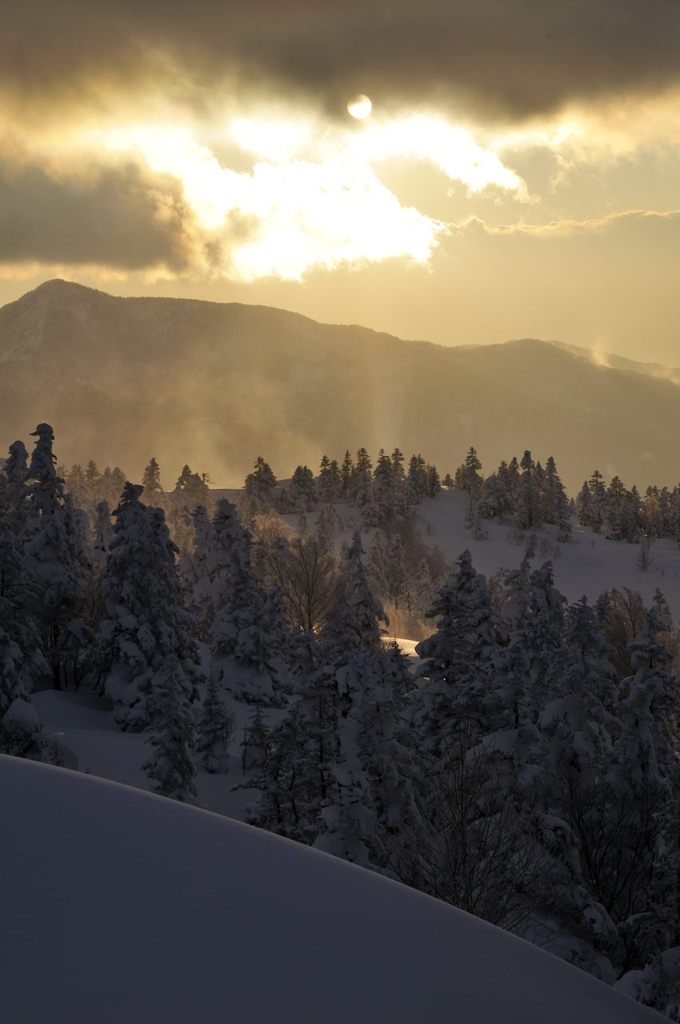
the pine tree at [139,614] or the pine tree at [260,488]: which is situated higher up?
the pine tree at [260,488]

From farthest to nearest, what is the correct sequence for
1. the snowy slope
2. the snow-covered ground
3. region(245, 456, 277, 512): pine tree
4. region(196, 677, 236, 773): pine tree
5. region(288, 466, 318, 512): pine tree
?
region(288, 466, 318, 512): pine tree → region(245, 456, 277, 512): pine tree → the snow-covered ground → region(196, 677, 236, 773): pine tree → the snowy slope

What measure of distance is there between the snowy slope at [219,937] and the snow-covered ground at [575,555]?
10398 centimetres

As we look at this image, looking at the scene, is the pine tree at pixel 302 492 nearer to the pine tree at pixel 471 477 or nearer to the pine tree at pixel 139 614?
the pine tree at pixel 471 477

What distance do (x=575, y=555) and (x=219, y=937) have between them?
418 feet

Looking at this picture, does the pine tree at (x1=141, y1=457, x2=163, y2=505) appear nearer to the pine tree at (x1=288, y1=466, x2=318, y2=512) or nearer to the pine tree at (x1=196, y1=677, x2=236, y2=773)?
the pine tree at (x1=288, y1=466, x2=318, y2=512)

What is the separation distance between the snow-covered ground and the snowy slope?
10398 centimetres

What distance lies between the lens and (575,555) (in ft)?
415

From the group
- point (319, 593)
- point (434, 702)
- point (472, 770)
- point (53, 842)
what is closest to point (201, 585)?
point (319, 593)

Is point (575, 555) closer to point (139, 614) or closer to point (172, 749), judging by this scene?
point (139, 614)

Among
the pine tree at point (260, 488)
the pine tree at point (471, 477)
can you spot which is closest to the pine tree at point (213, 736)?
the pine tree at point (260, 488)

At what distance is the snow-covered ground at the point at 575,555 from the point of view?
11362 centimetres

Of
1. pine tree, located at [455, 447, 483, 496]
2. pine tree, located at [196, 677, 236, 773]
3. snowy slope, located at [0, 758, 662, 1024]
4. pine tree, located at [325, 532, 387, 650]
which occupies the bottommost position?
pine tree, located at [196, 677, 236, 773]

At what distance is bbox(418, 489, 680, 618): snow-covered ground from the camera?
373 ft

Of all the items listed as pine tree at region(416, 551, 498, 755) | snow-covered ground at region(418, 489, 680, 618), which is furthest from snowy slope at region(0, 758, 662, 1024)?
snow-covered ground at region(418, 489, 680, 618)
